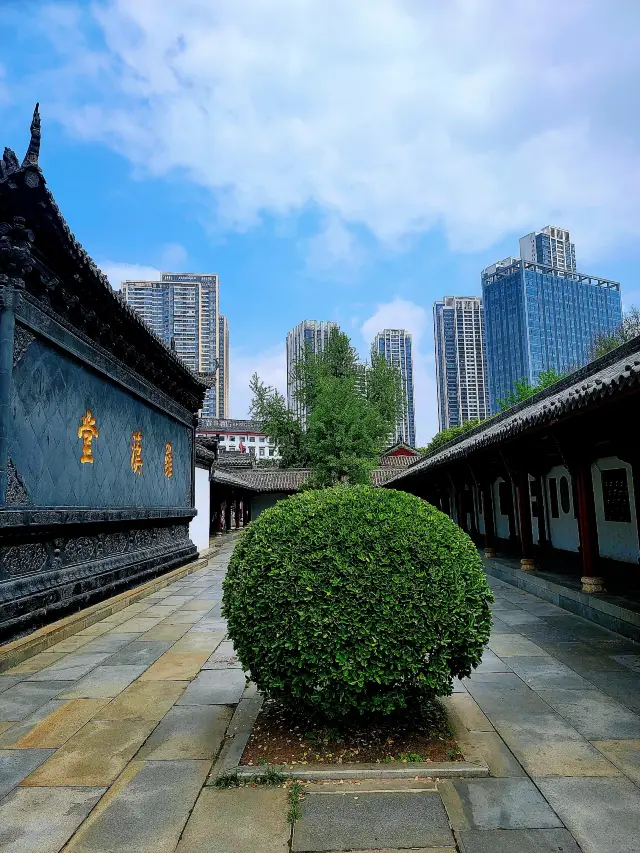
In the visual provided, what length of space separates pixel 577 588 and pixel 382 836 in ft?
21.0

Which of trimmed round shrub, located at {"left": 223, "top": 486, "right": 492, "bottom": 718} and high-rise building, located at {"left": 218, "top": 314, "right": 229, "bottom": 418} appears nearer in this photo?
trimmed round shrub, located at {"left": 223, "top": 486, "right": 492, "bottom": 718}

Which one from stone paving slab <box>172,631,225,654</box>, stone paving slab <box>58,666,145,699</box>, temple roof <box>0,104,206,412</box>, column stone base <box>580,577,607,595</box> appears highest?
temple roof <box>0,104,206,412</box>

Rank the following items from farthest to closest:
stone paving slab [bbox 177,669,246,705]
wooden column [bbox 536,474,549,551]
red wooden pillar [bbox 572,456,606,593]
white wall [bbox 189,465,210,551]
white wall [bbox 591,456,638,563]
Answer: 1. white wall [bbox 189,465,210,551]
2. wooden column [bbox 536,474,549,551]
3. white wall [bbox 591,456,638,563]
4. red wooden pillar [bbox 572,456,606,593]
5. stone paving slab [bbox 177,669,246,705]

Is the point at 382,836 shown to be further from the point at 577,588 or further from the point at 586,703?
the point at 577,588

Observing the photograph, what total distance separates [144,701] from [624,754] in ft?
11.0

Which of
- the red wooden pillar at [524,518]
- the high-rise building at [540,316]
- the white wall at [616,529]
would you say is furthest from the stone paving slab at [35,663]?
the high-rise building at [540,316]

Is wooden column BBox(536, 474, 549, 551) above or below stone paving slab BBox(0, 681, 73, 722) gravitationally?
above

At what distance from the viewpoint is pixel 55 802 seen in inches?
111

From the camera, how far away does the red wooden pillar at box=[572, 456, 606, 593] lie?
295 inches

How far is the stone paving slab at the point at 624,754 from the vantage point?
3.06m

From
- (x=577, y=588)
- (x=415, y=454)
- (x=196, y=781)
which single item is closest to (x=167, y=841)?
(x=196, y=781)

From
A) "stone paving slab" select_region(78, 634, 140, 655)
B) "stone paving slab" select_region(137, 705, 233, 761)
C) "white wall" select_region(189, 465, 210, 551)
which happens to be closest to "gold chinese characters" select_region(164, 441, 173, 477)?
"white wall" select_region(189, 465, 210, 551)

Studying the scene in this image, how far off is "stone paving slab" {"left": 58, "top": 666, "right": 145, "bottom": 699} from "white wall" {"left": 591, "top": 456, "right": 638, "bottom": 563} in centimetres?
854

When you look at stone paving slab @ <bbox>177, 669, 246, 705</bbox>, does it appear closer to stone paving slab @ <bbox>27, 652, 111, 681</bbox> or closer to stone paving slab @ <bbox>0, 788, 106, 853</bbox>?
stone paving slab @ <bbox>27, 652, 111, 681</bbox>
